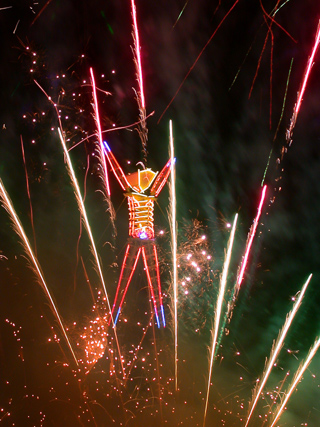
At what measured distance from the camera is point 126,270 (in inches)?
260

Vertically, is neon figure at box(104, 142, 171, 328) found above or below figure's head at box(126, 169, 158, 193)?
below

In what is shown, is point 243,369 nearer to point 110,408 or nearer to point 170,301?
point 170,301

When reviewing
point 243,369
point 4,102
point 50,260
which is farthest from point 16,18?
point 243,369

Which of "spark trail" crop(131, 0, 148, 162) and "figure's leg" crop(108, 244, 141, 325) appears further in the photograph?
"figure's leg" crop(108, 244, 141, 325)

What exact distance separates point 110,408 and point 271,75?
5662mm

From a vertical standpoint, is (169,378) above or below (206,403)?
above

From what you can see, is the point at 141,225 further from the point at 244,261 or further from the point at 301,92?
the point at 301,92

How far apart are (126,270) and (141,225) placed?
143 centimetres

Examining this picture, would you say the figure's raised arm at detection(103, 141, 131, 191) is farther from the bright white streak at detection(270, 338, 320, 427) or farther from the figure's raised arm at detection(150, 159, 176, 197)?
the bright white streak at detection(270, 338, 320, 427)

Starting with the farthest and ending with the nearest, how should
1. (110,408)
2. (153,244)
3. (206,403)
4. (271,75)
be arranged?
(206,403) → (110,408) → (153,244) → (271,75)

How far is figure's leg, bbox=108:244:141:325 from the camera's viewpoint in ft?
20.6

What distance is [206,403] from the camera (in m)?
7.16

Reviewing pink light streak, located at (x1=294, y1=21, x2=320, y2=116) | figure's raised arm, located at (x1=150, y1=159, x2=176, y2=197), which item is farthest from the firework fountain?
pink light streak, located at (x1=294, y1=21, x2=320, y2=116)

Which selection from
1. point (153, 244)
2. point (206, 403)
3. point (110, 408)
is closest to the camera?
point (153, 244)
